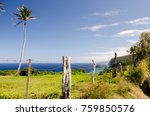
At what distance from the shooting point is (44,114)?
1007 centimetres

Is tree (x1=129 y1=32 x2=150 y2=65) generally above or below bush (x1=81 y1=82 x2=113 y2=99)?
above

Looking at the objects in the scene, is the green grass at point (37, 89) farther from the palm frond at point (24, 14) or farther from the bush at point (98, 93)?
the palm frond at point (24, 14)

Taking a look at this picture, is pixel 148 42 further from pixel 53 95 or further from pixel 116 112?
pixel 116 112

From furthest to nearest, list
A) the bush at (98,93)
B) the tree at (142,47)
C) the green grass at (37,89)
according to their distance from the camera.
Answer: the tree at (142,47), the green grass at (37,89), the bush at (98,93)

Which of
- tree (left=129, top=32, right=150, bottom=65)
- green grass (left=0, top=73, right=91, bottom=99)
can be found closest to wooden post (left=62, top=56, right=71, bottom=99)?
green grass (left=0, top=73, right=91, bottom=99)

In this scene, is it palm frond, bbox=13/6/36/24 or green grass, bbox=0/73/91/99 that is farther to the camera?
palm frond, bbox=13/6/36/24

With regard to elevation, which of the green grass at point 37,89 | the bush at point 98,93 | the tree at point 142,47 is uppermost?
the tree at point 142,47

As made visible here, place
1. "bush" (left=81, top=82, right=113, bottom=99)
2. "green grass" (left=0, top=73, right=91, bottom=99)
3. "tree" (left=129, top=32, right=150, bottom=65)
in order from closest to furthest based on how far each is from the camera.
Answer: "bush" (left=81, top=82, right=113, bottom=99), "green grass" (left=0, top=73, right=91, bottom=99), "tree" (left=129, top=32, right=150, bottom=65)

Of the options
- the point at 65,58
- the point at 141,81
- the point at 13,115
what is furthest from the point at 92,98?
the point at 141,81

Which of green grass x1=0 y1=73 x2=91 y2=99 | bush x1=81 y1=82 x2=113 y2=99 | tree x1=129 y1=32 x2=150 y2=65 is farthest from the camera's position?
tree x1=129 y1=32 x2=150 y2=65

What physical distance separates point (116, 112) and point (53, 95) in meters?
5.38

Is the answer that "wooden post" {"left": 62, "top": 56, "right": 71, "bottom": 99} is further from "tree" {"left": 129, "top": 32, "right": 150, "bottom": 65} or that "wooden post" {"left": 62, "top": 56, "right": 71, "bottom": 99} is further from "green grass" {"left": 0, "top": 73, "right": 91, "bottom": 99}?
"tree" {"left": 129, "top": 32, "right": 150, "bottom": 65}

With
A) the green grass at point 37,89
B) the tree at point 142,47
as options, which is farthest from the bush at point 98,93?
the tree at point 142,47

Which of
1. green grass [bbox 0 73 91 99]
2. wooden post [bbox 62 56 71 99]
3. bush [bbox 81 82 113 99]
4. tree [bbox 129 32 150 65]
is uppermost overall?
tree [bbox 129 32 150 65]
